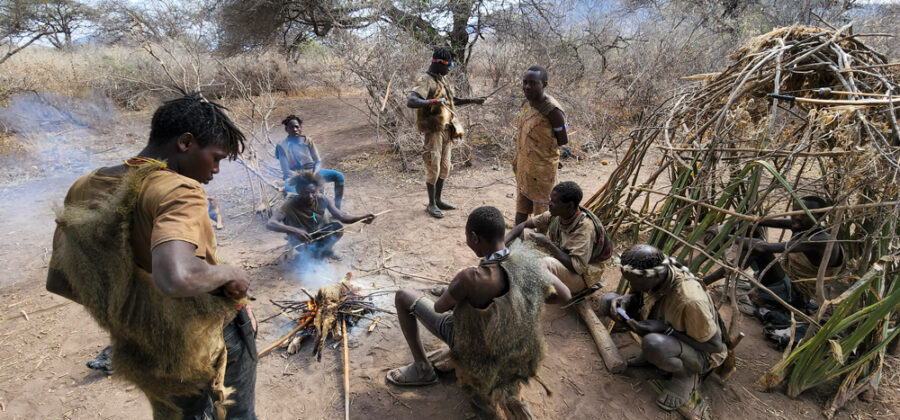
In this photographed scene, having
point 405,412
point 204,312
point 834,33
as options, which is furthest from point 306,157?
point 834,33

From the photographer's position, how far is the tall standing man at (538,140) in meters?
4.22

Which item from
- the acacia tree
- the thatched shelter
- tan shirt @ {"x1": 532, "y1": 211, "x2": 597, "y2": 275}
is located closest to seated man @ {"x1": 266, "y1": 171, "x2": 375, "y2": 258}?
tan shirt @ {"x1": 532, "y1": 211, "x2": 597, "y2": 275}

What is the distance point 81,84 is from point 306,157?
973 centimetres

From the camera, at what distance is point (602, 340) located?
322 centimetres

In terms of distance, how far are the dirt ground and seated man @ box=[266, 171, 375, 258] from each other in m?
0.31

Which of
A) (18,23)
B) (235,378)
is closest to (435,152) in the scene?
(235,378)

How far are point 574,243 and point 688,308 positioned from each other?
1.00 metres

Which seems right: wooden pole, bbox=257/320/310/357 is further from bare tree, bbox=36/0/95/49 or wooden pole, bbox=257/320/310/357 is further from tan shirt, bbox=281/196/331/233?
bare tree, bbox=36/0/95/49

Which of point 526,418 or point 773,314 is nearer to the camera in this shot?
point 526,418

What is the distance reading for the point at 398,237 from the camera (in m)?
5.24

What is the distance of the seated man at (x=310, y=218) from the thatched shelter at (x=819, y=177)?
2.84 m

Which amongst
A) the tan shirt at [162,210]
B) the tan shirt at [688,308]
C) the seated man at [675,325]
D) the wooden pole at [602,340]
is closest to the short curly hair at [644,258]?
the seated man at [675,325]

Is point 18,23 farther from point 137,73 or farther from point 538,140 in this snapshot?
point 538,140

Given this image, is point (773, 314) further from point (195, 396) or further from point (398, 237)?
point (195, 396)
